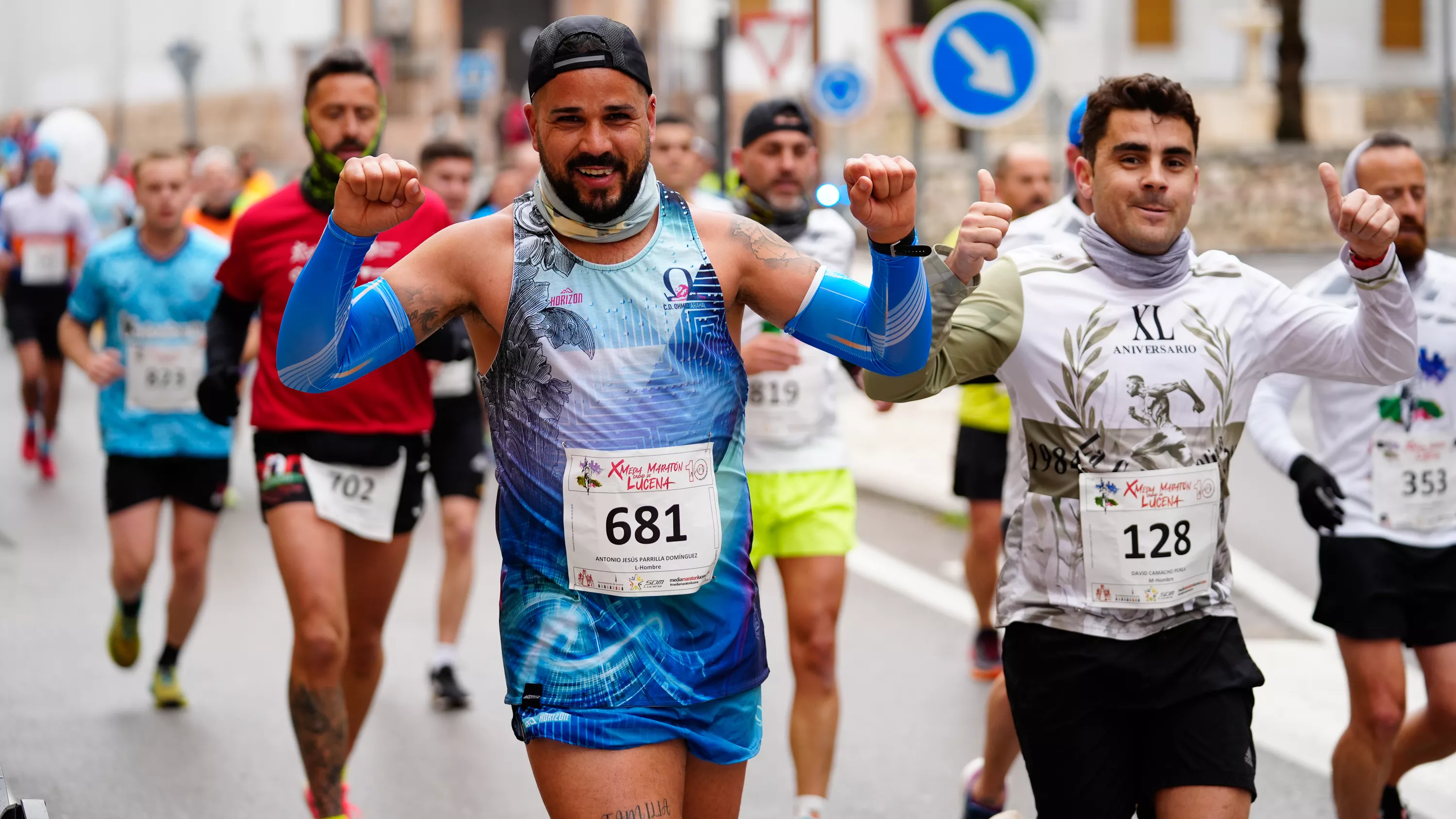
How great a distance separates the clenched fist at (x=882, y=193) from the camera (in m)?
3.37

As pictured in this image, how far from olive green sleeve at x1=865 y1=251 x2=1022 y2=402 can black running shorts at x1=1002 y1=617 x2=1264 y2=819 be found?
0.60 m

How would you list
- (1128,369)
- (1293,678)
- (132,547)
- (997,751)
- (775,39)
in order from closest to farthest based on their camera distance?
(1128,369) < (997,751) < (132,547) < (1293,678) < (775,39)

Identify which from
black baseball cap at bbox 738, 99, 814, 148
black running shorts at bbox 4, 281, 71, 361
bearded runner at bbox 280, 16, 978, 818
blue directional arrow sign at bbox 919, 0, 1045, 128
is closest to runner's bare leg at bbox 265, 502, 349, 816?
bearded runner at bbox 280, 16, 978, 818

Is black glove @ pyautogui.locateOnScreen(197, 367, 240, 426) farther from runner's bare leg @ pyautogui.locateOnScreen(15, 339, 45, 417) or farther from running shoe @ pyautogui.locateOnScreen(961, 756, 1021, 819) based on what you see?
runner's bare leg @ pyautogui.locateOnScreen(15, 339, 45, 417)

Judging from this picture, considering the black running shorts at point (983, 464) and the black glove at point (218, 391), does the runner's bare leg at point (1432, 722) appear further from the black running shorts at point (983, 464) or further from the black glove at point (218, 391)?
the black glove at point (218, 391)

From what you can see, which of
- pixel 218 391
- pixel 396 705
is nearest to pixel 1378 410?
pixel 218 391

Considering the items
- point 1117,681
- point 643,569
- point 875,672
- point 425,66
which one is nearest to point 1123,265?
point 1117,681

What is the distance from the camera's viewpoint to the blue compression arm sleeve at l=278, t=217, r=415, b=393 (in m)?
3.45

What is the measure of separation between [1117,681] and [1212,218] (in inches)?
1014

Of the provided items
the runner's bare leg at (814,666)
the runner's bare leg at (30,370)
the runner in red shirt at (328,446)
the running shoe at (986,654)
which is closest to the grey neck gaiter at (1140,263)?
the runner's bare leg at (814,666)

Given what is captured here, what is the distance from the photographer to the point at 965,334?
4.13 m

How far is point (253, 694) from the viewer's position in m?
7.61

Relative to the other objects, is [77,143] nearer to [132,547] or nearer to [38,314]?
[38,314]

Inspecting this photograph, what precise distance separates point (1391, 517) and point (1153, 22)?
44.4 m
